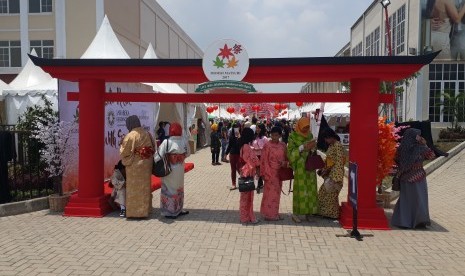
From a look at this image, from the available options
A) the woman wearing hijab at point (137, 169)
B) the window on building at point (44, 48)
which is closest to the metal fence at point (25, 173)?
the woman wearing hijab at point (137, 169)

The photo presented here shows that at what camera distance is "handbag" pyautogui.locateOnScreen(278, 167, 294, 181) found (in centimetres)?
683

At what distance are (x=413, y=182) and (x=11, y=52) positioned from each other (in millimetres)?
25881

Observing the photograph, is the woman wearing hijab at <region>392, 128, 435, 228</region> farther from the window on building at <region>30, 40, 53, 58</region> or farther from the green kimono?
the window on building at <region>30, 40, 53, 58</region>

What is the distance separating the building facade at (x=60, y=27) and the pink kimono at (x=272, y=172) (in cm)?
1861

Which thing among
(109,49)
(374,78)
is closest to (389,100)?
(374,78)

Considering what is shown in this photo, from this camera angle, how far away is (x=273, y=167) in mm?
6918

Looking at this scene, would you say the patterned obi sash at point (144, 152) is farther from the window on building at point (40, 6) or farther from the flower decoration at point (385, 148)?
the window on building at point (40, 6)

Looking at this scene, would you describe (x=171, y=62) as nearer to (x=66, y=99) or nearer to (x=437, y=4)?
(x=66, y=99)

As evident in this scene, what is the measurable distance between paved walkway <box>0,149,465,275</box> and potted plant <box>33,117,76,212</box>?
366mm

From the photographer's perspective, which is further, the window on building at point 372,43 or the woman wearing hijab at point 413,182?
the window on building at point 372,43

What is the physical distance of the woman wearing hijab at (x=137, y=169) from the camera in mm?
7078

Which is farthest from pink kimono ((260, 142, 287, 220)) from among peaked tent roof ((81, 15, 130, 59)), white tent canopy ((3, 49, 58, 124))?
white tent canopy ((3, 49, 58, 124))

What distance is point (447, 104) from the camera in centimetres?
2275

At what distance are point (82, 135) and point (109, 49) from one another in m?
6.24
